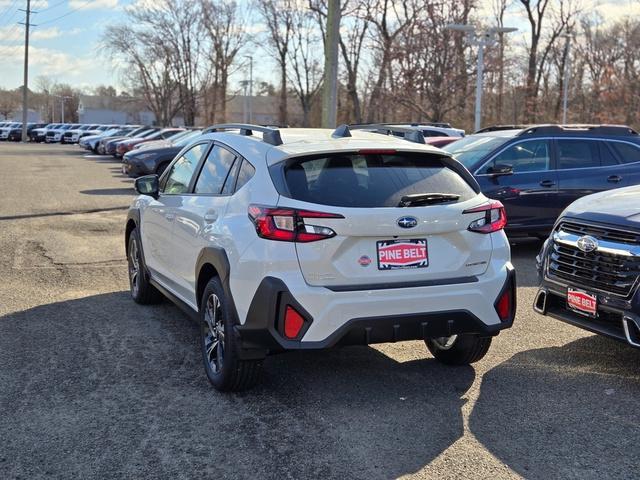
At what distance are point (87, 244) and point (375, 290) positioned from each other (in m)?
7.00

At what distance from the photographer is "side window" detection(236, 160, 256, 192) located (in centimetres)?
456

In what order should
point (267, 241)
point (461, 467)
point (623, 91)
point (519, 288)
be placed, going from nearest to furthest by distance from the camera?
point (461, 467) < point (267, 241) < point (519, 288) < point (623, 91)

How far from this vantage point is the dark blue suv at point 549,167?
9.45 meters

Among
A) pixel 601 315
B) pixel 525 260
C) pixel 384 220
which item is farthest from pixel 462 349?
pixel 525 260

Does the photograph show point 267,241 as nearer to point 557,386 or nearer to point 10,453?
point 10,453

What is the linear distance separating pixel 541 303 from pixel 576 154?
4983mm

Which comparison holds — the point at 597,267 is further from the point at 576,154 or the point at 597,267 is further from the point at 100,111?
the point at 100,111

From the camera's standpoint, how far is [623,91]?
43062 millimetres

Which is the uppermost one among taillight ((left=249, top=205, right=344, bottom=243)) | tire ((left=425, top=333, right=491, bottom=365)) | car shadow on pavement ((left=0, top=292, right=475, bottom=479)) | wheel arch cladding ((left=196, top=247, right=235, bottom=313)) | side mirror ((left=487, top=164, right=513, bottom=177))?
side mirror ((left=487, top=164, right=513, bottom=177))

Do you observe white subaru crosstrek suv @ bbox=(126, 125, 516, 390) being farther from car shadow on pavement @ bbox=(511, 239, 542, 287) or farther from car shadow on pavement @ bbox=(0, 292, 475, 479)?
car shadow on pavement @ bbox=(511, 239, 542, 287)

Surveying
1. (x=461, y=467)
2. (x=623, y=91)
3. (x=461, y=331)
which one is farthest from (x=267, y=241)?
(x=623, y=91)

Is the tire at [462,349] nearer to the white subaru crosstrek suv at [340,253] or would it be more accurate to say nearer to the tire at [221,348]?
the white subaru crosstrek suv at [340,253]

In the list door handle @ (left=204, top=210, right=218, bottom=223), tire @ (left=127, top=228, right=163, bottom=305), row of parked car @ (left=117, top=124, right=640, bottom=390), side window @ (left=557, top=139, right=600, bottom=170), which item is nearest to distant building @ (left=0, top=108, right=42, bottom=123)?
side window @ (left=557, top=139, right=600, bottom=170)

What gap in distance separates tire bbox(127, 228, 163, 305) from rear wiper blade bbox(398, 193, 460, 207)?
3.13 metres
